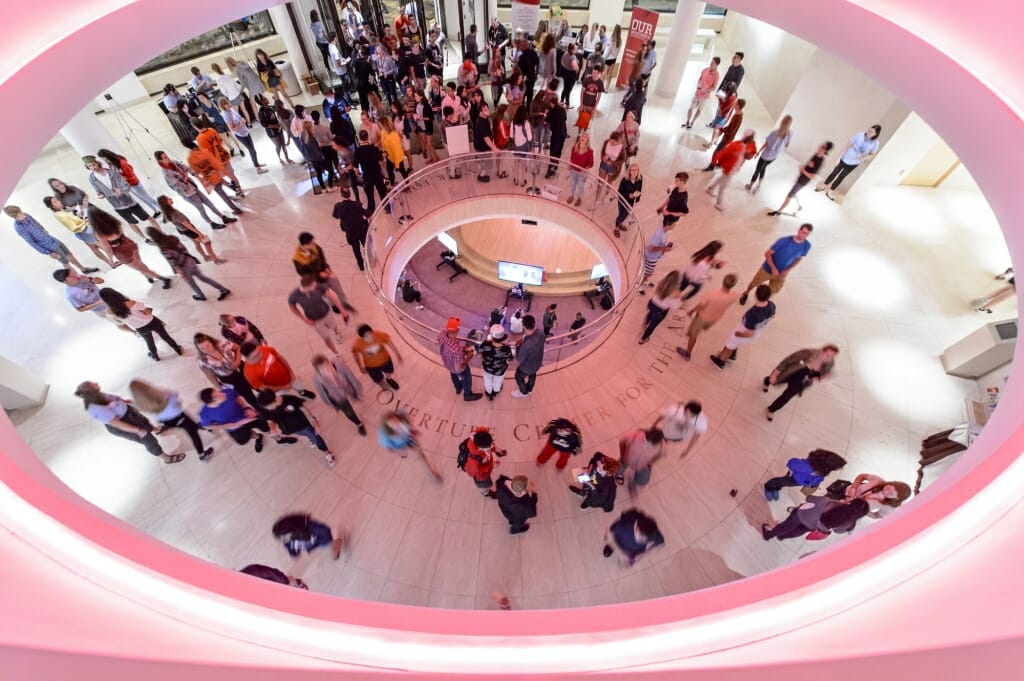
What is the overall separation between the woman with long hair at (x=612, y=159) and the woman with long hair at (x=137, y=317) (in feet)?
26.0

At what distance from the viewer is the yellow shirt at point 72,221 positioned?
7516 millimetres

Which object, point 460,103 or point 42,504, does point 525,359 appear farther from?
point 460,103

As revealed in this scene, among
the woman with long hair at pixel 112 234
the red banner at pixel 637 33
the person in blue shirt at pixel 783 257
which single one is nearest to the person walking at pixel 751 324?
the person in blue shirt at pixel 783 257

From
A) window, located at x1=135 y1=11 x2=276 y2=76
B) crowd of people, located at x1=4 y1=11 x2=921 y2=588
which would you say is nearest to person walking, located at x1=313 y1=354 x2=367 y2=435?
crowd of people, located at x1=4 y1=11 x2=921 y2=588

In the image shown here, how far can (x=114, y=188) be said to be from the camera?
7730 mm

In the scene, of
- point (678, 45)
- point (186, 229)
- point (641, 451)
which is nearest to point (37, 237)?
point (186, 229)

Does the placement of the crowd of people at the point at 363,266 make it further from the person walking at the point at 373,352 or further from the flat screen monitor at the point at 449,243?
Result: the flat screen monitor at the point at 449,243

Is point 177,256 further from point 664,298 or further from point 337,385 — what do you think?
point 664,298

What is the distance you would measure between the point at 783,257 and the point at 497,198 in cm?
576

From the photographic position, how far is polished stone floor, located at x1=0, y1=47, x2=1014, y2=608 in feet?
17.6

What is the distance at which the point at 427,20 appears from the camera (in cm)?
1437

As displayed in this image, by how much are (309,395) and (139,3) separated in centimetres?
621

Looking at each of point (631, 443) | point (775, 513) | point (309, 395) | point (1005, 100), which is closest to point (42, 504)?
point (309, 395)

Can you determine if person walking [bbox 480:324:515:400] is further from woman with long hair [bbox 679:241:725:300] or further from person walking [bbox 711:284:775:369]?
person walking [bbox 711:284:775:369]
